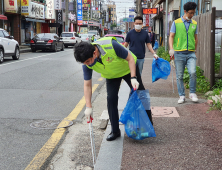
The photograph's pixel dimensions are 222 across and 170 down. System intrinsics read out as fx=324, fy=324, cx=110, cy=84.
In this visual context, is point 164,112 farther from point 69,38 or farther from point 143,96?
point 69,38

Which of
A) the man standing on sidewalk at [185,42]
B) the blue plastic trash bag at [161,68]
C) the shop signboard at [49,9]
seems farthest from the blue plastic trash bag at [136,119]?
the shop signboard at [49,9]

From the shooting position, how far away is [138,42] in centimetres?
710

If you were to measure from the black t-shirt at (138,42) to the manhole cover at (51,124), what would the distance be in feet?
8.19

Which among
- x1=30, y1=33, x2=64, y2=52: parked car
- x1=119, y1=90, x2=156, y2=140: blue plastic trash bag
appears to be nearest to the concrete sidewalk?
x1=119, y1=90, x2=156, y2=140: blue plastic trash bag

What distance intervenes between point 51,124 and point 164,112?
1.98 meters

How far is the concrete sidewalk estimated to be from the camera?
341cm

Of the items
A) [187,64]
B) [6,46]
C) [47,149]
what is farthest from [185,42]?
[6,46]

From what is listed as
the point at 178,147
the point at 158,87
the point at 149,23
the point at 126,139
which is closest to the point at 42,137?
the point at 126,139

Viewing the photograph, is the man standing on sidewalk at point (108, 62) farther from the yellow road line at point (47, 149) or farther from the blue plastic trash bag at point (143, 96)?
the yellow road line at point (47, 149)

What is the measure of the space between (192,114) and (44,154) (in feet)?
9.08

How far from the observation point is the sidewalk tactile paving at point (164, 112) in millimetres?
5496

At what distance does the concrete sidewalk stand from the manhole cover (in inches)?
34.4

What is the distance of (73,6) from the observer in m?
60.8

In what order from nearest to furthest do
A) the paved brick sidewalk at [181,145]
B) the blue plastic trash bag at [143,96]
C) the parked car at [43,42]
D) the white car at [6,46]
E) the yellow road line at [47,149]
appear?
the paved brick sidewalk at [181,145]
the yellow road line at [47,149]
the blue plastic trash bag at [143,96]
the white car at [6,46]
the parked car at [43,42]
